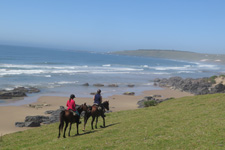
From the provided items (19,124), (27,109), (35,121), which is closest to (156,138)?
(35,121)

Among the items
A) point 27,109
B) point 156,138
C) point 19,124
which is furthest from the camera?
point 27,109

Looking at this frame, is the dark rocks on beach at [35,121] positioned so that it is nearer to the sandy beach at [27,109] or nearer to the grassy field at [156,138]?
the sandy beach at [27,109]

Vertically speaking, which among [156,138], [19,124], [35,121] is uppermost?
[156,138]

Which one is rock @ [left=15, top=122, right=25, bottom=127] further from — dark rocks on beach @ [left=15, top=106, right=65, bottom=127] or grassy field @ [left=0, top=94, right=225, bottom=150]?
grassy field @ [left=0, top=94, right=225, bottom=150]

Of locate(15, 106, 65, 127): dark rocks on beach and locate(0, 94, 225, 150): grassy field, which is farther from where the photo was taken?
locate(15, 106, 65, 127): dark rocks on beach

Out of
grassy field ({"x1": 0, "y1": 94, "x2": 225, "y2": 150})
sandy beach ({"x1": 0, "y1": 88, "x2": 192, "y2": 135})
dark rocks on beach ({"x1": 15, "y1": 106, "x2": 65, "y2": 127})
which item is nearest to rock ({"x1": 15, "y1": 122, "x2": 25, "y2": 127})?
dark rocks on beach ({"x1": 15, "y1": 106, "x2": 65, "y2": 127})

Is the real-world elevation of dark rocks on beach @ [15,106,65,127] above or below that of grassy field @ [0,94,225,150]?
below

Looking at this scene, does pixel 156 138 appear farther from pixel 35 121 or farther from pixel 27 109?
pixel 27 109

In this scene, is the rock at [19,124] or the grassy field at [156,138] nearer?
the grassy field at [156,138]

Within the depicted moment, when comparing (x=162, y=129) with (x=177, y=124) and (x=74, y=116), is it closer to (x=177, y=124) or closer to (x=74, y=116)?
(x=177, y=124)

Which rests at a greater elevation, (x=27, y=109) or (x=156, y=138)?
(x=156, y=138)

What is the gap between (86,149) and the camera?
13.6 m

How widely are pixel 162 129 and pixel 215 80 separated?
7004 centimetres

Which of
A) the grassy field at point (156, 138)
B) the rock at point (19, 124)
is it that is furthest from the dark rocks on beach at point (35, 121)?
the grassy field at point (156, 138)
